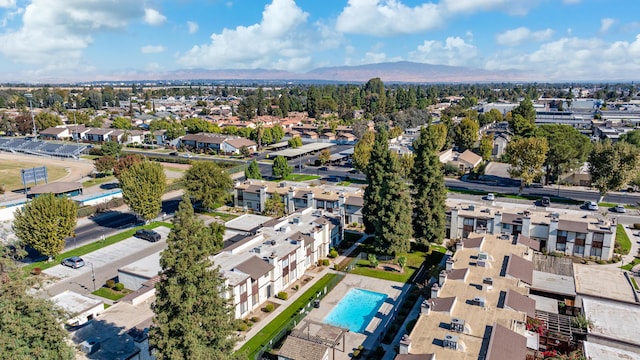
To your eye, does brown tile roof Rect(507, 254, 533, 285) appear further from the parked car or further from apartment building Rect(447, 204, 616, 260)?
the parked car

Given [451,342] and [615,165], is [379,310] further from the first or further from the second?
[615,165]

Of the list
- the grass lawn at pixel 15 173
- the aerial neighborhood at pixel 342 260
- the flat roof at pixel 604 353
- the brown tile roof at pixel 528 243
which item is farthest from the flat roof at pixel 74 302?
the grass lawn at pixel 15 173

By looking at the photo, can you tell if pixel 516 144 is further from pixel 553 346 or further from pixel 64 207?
pixel 64 207

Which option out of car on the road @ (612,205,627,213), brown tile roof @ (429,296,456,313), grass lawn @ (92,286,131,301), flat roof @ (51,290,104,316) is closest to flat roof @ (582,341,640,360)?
brown tile roof @ (429,296,456,313)

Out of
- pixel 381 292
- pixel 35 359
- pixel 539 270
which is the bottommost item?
pixel 381 292

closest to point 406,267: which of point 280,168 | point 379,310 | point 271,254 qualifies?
point 379,310

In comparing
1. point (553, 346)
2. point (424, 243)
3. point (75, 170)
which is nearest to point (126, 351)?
point (553, 346)
